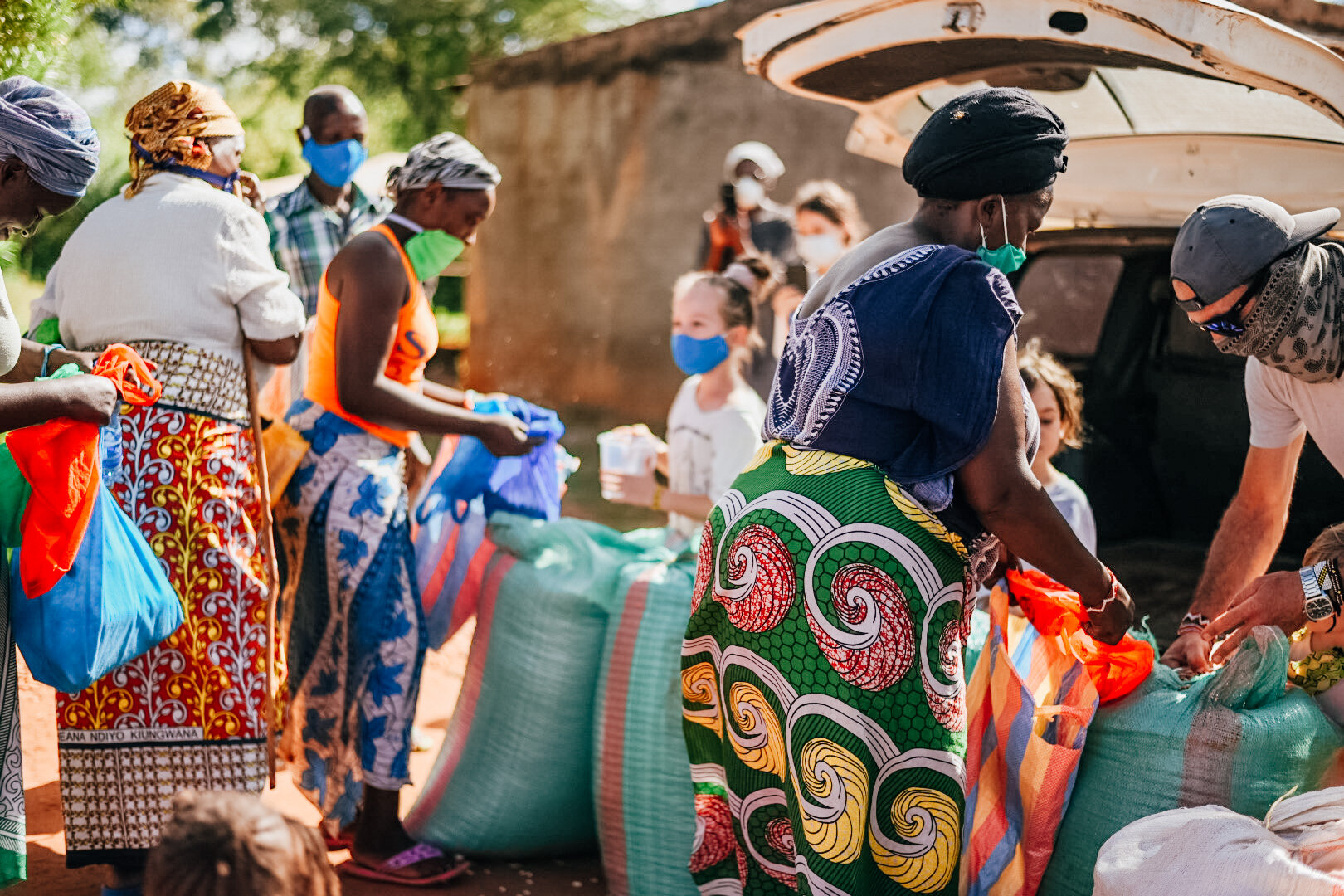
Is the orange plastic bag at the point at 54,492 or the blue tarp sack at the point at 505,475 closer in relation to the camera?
the orange plastic bag at the point at 54,492

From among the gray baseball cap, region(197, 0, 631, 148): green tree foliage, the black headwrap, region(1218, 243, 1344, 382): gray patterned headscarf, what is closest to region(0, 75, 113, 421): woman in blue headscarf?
the black headwrap

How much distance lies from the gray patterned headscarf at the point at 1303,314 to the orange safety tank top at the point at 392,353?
197cm

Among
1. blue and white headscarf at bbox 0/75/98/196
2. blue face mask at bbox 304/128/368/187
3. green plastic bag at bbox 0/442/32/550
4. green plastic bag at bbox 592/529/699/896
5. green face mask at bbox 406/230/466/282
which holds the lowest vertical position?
green plastic bag at bbox 592/529/699/896

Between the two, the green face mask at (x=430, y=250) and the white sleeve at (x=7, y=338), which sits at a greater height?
the green face mask at (x=430, y=250)

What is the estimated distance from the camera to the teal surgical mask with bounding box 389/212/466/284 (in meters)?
3.33

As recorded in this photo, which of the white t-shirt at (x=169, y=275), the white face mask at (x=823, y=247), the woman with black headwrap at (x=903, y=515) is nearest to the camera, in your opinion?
the woman with black headwrap at (x=903, y=515)

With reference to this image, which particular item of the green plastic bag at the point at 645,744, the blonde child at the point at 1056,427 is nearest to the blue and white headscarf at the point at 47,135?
the green plastic bag at the point at 645,744

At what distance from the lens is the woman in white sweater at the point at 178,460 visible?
2914 millimetres

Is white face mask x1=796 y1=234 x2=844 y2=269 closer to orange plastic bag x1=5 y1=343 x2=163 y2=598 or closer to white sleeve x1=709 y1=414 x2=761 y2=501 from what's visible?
white sleeve x1=709 y1=414 x2=761 y2=501

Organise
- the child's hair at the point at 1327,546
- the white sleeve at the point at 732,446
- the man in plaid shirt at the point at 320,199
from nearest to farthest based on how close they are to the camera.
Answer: the child's hair at the point at 1327,546, the white sleeve at the point at 732,446, the man in plaid shirt at the point at 320,199

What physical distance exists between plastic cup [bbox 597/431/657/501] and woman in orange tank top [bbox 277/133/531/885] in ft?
1.56

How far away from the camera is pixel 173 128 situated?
297 centimetres

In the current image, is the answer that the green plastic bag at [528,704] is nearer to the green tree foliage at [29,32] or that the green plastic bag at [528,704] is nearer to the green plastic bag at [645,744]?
the green plastic bag at [645,744]

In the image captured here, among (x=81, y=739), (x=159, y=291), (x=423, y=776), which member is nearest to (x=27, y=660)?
(x=81, y=739)
